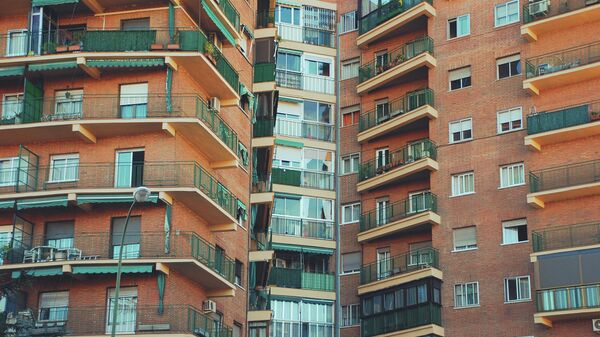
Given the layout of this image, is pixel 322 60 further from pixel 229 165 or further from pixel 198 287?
pixel 198 287

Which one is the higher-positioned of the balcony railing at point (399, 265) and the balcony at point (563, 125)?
the balcony at point (563, 125)

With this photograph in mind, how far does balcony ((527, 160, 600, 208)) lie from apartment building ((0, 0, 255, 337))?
49.9 feet

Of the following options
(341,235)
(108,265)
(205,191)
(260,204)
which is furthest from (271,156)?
(108,265)

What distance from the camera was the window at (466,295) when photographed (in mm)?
61750

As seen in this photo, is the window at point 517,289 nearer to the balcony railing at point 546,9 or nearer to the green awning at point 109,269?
the balcony railing at point 546,9

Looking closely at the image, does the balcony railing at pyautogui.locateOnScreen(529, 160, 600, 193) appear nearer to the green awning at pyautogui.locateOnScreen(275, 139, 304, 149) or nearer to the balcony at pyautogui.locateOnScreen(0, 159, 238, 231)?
the green awning at pyautogui.locateOnScreen(275, 139, 304, 149)

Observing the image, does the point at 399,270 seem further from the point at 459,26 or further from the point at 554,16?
the point at 554,16

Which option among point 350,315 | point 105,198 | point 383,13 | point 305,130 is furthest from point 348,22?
point 105,198

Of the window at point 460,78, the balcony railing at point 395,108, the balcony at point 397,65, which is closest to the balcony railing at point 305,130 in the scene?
the balcony railing at point 395,108

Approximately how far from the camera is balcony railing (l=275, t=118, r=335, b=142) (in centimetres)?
7169

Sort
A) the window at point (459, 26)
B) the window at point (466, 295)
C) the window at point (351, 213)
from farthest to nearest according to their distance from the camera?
the window at point (351, 213) < the window at point (459, 26) < the window at point (466, 295)

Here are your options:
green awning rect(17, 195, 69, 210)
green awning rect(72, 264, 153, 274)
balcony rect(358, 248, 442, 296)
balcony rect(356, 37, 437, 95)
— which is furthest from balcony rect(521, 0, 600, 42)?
green awning rect(17, 195, 69, 210)

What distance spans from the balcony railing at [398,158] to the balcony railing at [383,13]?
25.5 ft

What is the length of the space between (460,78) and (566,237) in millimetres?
11556
